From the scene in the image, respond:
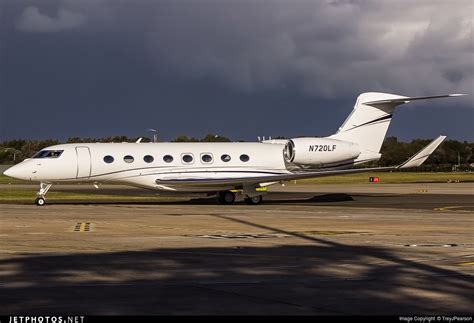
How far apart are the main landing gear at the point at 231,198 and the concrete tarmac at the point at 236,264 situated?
10.1 m

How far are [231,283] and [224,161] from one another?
26.9m

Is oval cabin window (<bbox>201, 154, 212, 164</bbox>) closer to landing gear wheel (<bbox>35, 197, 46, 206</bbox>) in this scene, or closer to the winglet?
landing gear wheel (<bbox>35, 197, 46, 206</bbox>)

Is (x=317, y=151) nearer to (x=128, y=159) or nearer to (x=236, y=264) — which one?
(x=128, y=159)

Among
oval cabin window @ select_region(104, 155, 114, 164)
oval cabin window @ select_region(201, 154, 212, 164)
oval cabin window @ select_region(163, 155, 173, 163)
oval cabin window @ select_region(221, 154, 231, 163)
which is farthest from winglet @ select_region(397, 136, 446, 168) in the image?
oval cabin window @ select_region(104, 155, 114, 164)

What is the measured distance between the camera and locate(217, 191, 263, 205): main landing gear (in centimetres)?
4003

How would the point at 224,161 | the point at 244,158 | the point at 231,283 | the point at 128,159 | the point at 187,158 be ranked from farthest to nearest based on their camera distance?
the point at 244,158 → the point at 224,161 → the point at 187,158 → the point at 128,159 → the point at 231,283

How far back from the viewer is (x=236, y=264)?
15688 mm

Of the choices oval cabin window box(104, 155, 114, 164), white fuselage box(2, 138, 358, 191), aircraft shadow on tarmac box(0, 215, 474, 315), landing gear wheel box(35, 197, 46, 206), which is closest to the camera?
aircraft shadow on tarmac box(0, 215, 474, 315)

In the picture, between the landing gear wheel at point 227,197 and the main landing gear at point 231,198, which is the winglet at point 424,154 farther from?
the landing gear wheel at point 227,197

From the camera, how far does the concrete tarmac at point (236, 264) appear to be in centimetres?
1109

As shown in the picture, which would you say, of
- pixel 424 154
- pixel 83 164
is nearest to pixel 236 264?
pixel 424 154

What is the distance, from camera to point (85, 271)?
1449 cm

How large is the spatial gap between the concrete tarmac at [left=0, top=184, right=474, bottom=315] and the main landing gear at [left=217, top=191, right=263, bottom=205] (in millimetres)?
10072

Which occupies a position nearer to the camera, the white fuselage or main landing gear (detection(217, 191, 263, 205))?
the white fuselage
